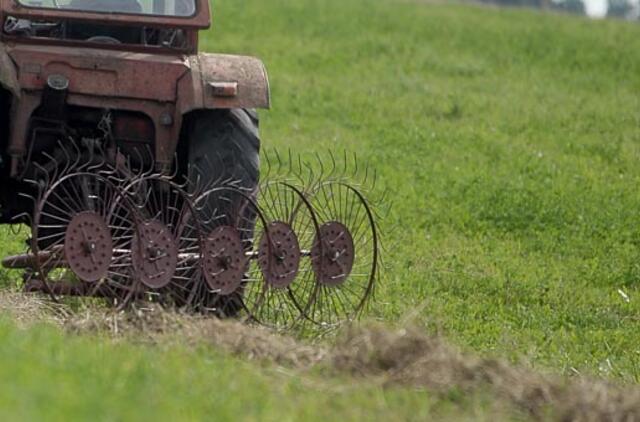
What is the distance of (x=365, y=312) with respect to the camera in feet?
32.9

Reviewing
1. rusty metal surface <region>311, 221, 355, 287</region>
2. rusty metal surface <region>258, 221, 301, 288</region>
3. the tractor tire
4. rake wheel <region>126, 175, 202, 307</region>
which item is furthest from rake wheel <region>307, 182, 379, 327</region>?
rake wheel <region>126, 175, 202, 307</region>

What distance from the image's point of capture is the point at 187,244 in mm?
8984

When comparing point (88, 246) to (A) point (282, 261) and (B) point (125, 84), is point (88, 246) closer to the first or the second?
(B) point (125, 84)

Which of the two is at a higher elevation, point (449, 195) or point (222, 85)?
point (222, 85)

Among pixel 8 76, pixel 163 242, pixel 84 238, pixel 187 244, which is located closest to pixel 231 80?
pixel 187 244

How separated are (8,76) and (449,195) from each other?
23.7ft

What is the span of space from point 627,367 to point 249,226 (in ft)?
7.44

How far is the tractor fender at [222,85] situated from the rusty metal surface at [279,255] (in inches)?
26.8

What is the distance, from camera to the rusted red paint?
8.98 meters

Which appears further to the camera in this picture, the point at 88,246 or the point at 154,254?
the point at 154,254

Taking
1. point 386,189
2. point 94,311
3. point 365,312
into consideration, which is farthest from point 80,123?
point 386,189

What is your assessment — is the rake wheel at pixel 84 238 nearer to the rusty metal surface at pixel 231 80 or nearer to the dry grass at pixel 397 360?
the dry grass at pixel 397 360

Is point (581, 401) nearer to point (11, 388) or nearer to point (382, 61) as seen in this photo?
point (11, 388)

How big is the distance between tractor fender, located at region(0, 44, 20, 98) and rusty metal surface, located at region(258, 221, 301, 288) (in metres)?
1.51
